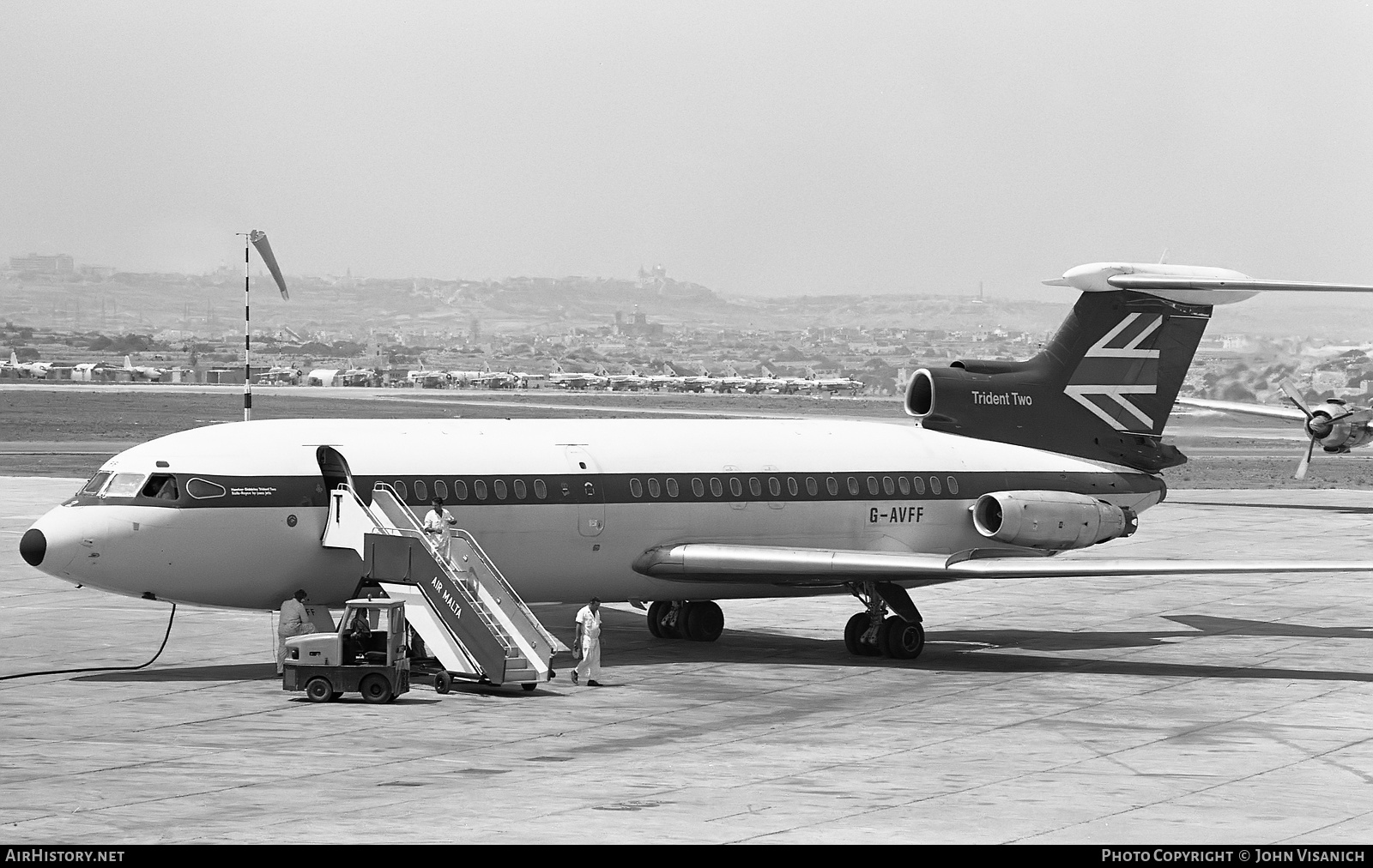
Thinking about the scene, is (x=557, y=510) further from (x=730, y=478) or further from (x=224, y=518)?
(x=224, y=518)

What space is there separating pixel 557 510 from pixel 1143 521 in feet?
106

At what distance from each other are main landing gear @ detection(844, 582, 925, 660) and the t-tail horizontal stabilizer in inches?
195

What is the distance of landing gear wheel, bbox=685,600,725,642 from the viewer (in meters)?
31.7

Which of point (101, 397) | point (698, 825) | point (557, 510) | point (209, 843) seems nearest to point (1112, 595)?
point (557, 510)

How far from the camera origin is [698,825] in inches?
658

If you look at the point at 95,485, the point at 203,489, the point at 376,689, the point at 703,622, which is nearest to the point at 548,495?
the point at 703,622

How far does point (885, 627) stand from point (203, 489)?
11.5m

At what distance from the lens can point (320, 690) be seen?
80.0ft

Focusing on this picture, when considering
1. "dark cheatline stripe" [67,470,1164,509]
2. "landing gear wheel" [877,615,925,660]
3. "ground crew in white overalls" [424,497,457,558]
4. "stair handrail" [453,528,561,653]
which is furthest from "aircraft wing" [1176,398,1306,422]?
"ground crew in white overalls" [424,497,457,558]

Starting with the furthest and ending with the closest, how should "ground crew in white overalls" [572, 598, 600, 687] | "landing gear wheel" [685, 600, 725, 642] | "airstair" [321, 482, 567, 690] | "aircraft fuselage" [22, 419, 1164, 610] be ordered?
"landing gear wheel" [685, 600, 725, 642], "ground crew in white overalls" [572, 598, 600, 687], "aircraft fuselage" [22, 419, 1164, 610], "airstair" [321, 482, 567, 690]

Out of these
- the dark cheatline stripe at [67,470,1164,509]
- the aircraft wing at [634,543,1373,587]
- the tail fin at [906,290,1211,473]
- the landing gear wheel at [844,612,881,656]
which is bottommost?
the landing gear wheel at [844,612,881,656]

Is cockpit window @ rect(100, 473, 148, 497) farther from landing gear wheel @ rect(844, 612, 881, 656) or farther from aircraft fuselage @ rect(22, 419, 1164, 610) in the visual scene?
landing gear wheel @ rect(844, 612, 881, 656)

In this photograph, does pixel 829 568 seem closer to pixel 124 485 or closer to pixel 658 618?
pixel 658 618

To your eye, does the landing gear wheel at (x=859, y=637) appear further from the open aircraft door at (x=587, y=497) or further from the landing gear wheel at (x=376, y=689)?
the landing gear wheel at (x=376, y=689)
